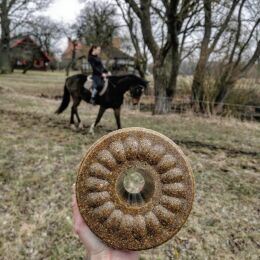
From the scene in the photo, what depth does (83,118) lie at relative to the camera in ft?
35.7

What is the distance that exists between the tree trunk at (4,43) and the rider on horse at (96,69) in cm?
2285

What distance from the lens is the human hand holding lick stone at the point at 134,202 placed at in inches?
62.5

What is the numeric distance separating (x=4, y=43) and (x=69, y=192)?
98.8 ft

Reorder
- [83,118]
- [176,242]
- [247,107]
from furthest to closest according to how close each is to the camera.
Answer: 1. [247,107]
2. [83,118]
3. [176,242]

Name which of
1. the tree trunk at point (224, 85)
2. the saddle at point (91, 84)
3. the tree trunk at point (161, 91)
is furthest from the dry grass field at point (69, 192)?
the tree trunk at point (224, 85)

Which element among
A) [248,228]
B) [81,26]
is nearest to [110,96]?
[248,228]

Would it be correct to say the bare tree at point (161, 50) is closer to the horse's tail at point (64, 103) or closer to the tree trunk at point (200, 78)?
the tree trunk at point (200, 78)

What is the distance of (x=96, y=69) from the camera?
27.7 feet

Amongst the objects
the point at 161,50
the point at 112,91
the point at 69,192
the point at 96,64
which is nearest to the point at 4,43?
the point at 161,50

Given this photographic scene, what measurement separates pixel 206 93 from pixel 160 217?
12.3 metres

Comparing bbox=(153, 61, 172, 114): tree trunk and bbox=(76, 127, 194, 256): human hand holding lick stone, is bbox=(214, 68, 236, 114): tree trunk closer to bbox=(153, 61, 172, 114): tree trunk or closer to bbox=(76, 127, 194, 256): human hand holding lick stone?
bbox=(153, 61, 172, 114): tree trunk

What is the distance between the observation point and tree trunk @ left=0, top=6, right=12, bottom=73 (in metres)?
28.5

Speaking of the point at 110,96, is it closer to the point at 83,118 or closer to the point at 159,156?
the point at 83,118

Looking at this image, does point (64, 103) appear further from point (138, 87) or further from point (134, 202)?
point (134, 202)
